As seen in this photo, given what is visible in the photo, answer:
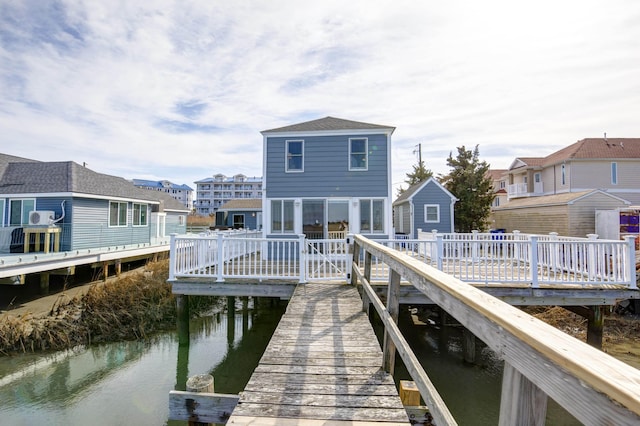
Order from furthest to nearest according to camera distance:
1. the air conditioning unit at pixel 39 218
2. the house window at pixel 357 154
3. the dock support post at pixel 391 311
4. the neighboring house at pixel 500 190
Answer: the neighboring house at pixel 500 190 → the air conditioning unit at pixel 39 218 → the house window at pixel 357 154 → the dock support post at pixel 391 311

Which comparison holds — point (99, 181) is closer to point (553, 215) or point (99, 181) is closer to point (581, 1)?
point (581, 1)

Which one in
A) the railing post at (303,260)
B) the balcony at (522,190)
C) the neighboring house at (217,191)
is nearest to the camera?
the railing post at (303,260)

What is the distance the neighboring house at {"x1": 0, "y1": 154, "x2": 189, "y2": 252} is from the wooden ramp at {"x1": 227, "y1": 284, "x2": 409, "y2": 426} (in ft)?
43.1

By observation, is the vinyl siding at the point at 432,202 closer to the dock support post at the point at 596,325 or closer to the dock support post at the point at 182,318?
the dock support post at the point at 596,325

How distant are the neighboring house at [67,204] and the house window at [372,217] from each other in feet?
38.6

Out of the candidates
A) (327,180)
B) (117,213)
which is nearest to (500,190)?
(327,180)

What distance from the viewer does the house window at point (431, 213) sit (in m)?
18.2

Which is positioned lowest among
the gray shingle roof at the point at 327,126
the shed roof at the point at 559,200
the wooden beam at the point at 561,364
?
the wooden beam at the point at 561,364

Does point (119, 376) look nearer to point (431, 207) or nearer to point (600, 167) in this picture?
point (431, 207)

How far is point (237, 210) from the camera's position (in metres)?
30.3

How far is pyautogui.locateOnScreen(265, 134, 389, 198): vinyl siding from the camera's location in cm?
1167

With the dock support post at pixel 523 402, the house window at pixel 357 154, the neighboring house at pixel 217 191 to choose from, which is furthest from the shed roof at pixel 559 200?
the neighboring house at pixel 217 191

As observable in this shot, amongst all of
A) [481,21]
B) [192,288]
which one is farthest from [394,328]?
[481,21]

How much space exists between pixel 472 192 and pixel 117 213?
21.3 meters
